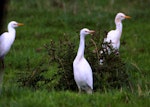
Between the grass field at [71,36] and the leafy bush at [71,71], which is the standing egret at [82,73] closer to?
the leafy bush at [71,71]

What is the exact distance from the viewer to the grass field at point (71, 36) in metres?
5.38

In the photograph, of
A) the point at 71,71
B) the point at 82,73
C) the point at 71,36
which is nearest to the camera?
the point at 82,73

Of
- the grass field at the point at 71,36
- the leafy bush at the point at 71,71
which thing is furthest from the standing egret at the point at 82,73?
the grass field at the point at 71,36

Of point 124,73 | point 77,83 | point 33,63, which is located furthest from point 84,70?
point 33,63

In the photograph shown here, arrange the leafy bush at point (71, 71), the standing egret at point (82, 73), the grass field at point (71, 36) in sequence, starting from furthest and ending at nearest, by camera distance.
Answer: the leafy bush at point (71, 71) < the standing egret at point (82, 73) < the grass field at point (71, 36)

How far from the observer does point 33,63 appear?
9930 mm

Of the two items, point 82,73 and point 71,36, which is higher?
point 82,73

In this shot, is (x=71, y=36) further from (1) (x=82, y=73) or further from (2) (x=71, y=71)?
(1) (x=82, y=73)

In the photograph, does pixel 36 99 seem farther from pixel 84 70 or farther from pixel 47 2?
pixel 47 2

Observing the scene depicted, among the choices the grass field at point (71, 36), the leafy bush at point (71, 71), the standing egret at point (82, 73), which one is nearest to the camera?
the grass field at point (71, 36)

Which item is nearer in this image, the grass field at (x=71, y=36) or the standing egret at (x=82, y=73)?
the grass field at (x=71, y=36)

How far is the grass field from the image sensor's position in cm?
538

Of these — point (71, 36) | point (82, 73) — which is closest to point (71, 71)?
point (82, 73)

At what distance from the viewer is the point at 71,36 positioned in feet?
39.6
